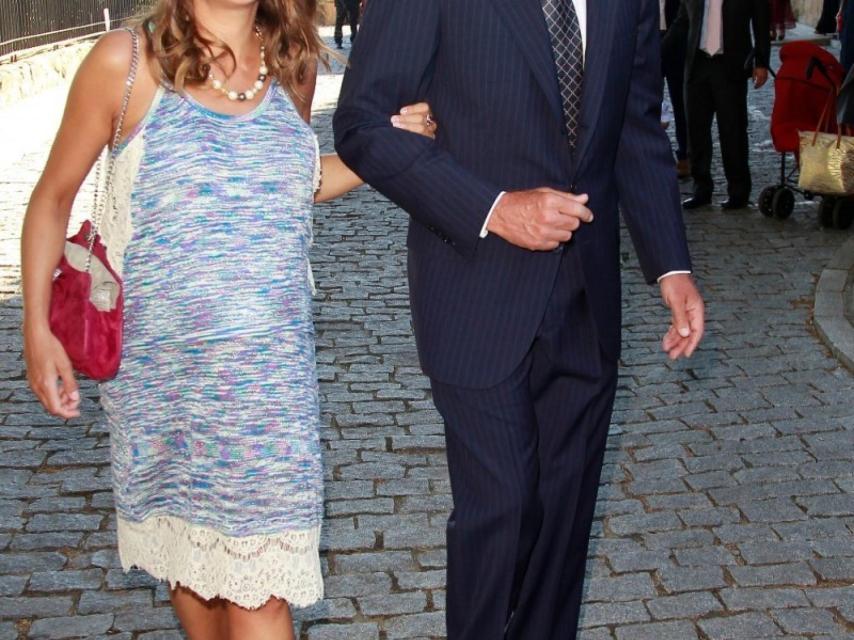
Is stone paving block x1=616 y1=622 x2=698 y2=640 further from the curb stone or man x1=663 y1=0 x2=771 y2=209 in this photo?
man x1=663 y1=0 x2=771 y2=209

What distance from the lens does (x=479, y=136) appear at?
3.39 meters

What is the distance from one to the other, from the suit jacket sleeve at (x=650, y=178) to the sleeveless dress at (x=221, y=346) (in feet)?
2.66

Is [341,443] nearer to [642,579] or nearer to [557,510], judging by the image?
[642,579]

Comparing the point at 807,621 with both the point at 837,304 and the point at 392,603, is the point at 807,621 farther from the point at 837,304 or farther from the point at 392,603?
the point at 837,304

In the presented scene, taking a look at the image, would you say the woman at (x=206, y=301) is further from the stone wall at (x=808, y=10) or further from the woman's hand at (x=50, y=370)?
the stone wall at (x=808, y=10)

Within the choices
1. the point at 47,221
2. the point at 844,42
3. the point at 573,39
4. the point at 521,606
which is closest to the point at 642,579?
the point at 521,606

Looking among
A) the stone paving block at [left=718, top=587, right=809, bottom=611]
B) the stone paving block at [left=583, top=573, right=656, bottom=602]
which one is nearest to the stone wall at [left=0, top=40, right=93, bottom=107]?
the stone paving block at [left=583, top=573, right=656, bottom=602]

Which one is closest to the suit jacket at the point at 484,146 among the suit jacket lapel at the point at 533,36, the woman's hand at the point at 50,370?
the suit jacket lapel at the point at 533,36

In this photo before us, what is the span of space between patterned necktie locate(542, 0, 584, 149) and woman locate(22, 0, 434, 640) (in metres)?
0.32

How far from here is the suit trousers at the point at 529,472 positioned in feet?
11.5

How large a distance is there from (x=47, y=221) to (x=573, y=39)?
3.95 ft

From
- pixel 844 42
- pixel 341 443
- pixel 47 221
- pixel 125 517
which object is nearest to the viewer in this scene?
pixel 47 221

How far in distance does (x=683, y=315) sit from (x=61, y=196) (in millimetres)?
1472

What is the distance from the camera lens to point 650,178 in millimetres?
3689
